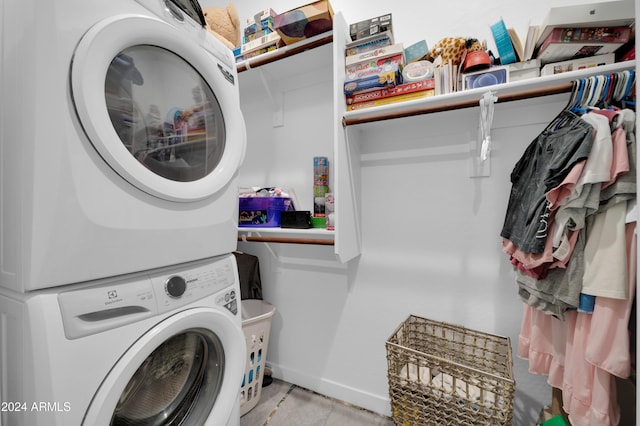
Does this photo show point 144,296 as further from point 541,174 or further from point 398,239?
point 541,174

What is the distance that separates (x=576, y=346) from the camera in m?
0.79

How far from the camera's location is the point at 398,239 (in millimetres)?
1346

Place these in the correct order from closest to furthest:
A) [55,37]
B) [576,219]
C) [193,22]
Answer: [55,37] → [576,219] → [193,22]

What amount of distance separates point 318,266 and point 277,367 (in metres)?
0.73

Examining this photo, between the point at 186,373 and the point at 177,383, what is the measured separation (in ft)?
0.12

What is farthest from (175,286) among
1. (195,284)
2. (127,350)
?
(127,350)

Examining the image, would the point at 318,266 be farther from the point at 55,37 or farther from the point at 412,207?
the point at 55,37

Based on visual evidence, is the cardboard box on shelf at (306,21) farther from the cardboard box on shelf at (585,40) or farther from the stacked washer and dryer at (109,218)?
the cardboard box on shelf at (585,40)

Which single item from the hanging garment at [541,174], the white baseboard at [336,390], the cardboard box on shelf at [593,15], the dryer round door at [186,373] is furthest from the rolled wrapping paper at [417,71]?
the white baseboard at [336,390]

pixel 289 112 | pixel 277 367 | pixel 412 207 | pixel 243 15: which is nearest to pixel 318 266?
pixel 412 207

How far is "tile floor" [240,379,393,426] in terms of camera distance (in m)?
1.33

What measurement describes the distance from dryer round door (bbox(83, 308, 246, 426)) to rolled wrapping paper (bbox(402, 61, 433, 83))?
117 cm

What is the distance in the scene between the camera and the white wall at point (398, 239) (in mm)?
1144

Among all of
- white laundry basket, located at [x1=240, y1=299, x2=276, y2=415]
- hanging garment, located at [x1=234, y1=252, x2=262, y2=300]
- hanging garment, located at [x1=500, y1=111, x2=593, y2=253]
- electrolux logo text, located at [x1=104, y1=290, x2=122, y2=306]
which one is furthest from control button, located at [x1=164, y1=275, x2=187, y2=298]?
hanging garment, located at [x1=500, y1=111, x2=593, y2=253]
